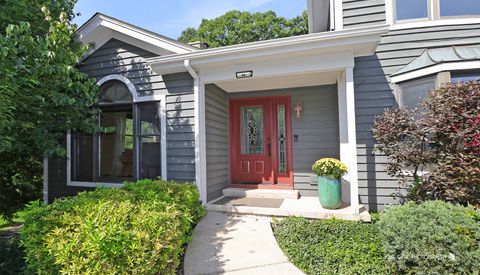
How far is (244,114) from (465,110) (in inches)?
163

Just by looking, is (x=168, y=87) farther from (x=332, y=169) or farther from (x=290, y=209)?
(x=332, y=169)

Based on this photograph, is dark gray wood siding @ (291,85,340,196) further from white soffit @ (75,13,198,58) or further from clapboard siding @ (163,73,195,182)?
white soffit @ (75,13,198,58)

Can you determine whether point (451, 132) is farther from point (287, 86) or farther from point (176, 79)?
point (176, 79)

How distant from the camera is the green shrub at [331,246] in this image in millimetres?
2861

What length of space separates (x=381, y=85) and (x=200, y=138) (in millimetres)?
3355

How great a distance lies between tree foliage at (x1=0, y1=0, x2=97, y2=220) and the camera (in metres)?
3.41

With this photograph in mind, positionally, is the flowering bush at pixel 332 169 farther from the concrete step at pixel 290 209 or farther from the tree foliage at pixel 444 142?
the tree foliage at pixel 444 142

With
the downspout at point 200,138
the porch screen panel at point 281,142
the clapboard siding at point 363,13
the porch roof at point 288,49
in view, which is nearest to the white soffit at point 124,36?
the porch roof at point 288,49

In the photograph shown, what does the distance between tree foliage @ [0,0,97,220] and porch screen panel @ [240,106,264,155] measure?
3.20m

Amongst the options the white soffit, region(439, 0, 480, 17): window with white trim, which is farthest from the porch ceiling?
region(439, 0, 480, 17): window with white trim

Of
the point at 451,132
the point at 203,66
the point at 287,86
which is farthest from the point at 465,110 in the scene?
the point at 203,66

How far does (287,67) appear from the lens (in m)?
4.43

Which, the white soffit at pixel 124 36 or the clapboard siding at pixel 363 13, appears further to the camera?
the white soffit at pixel 124 36

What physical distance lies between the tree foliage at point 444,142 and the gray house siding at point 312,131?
1.69m
